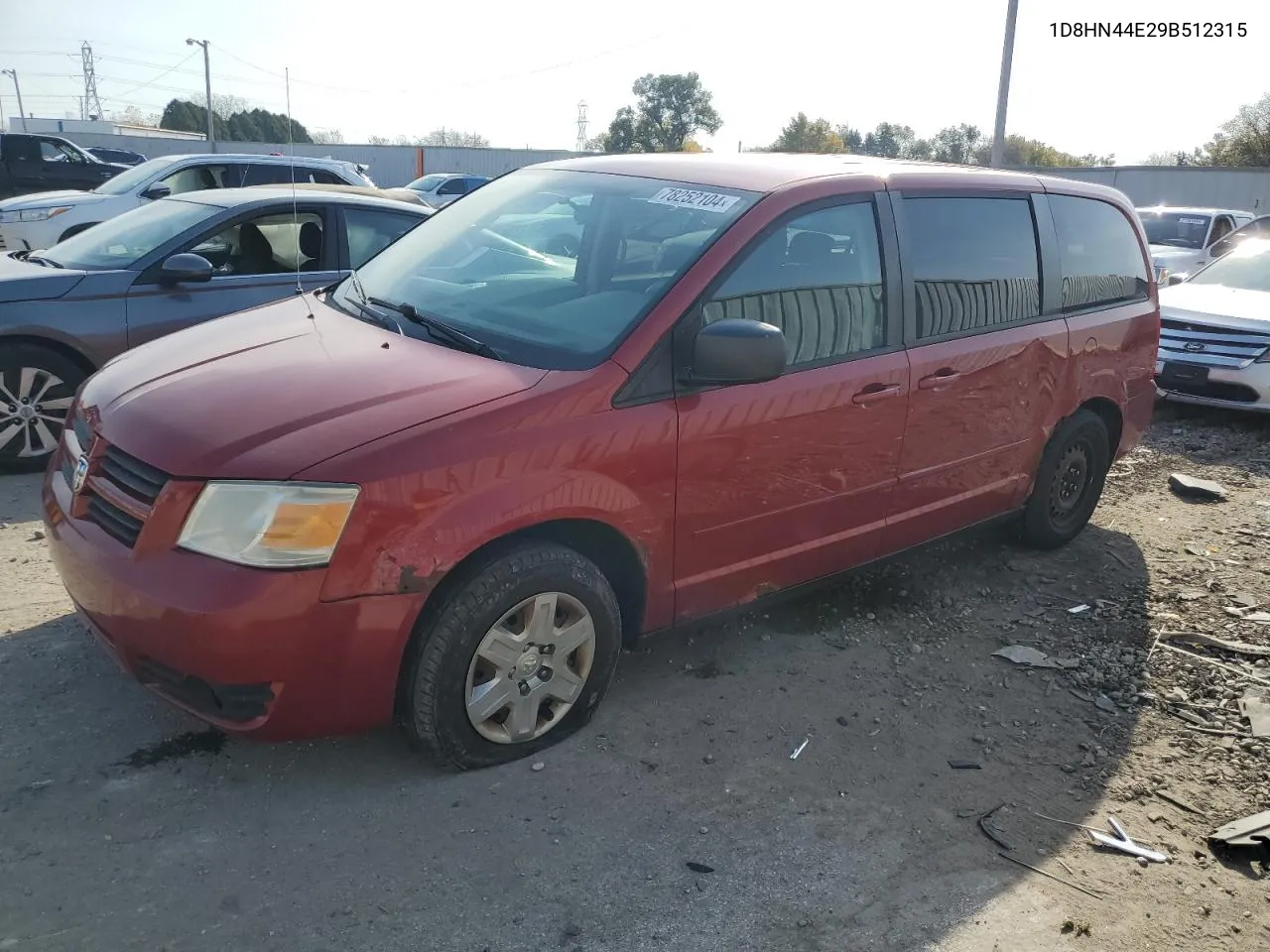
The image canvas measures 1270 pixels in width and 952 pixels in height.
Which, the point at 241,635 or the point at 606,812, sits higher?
the point at 241,635

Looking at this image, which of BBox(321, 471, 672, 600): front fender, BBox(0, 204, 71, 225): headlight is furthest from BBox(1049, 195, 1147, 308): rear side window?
BBox(0, 204, 71, 225): headlight

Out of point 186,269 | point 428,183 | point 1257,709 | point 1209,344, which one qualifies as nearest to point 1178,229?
point 1209,344

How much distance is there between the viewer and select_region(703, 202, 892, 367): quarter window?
3.54m

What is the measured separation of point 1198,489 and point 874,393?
152 inches

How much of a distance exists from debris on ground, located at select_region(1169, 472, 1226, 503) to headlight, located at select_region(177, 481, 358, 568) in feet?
19.2

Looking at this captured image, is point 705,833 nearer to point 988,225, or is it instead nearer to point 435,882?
point 435,882

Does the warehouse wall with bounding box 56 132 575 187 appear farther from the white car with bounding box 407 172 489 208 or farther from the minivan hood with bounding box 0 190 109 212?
the minivan hood with bounding box 0 190 109 212

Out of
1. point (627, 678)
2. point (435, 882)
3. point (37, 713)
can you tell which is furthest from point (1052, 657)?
point (37, 713)

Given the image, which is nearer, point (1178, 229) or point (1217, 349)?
point (1217, 349)

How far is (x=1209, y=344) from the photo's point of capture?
837 centimetres

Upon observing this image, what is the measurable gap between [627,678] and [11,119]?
92211mm

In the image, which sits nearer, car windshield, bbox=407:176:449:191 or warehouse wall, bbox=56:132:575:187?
car windshield, bbox=407:176:449:191

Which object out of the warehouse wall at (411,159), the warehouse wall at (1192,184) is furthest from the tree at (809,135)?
the warehouse wall at (1192,184)

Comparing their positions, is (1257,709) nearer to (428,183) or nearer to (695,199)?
(695,199)
